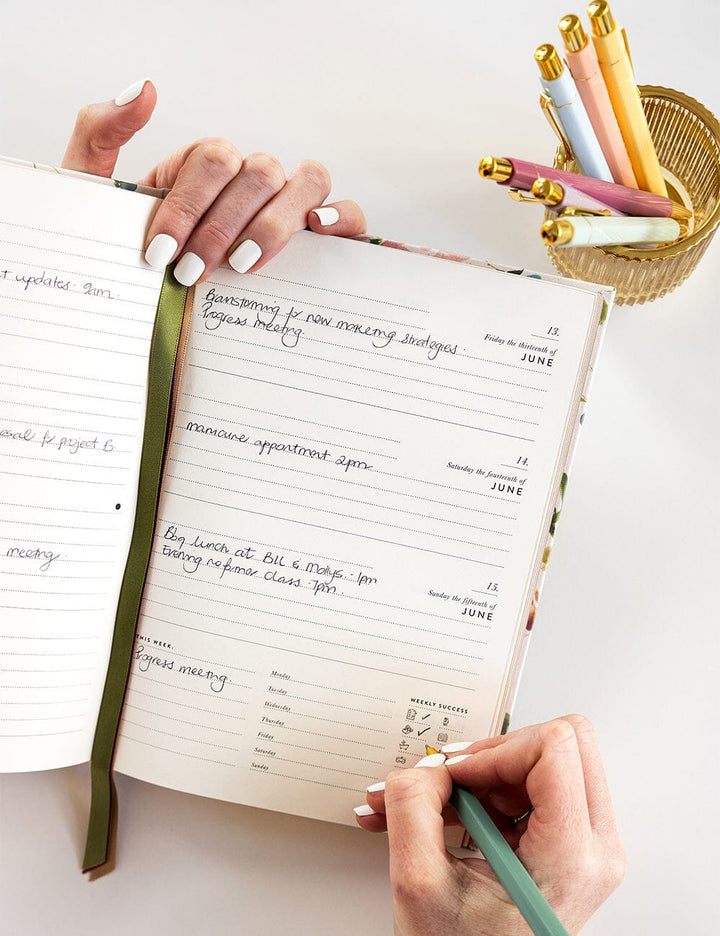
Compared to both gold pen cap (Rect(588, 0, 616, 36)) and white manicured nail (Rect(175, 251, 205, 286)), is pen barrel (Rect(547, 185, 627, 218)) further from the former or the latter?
white manicured nail (Rect(175, 251, 205, 286))

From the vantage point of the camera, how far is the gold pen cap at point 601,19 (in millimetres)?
563

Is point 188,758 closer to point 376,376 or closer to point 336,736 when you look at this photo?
point 336,736

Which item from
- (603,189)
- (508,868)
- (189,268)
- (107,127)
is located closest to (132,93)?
(107,127)

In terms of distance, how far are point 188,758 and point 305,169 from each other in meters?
0.46

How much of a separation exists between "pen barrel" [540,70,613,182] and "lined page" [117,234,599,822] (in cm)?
11

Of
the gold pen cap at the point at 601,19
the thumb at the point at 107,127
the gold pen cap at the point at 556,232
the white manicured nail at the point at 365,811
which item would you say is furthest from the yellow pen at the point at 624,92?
the white manicured nail at the point at 365,811

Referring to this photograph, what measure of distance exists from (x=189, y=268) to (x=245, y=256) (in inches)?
1.6

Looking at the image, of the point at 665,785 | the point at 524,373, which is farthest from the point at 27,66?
the point at 665,785

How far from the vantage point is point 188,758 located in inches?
25.1

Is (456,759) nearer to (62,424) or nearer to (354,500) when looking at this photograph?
(354,500)

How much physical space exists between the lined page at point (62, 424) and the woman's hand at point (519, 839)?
0.26 meters

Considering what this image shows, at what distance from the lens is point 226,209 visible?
61 cm

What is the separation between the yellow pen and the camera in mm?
569

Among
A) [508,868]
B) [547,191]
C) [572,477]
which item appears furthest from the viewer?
[572,477]
